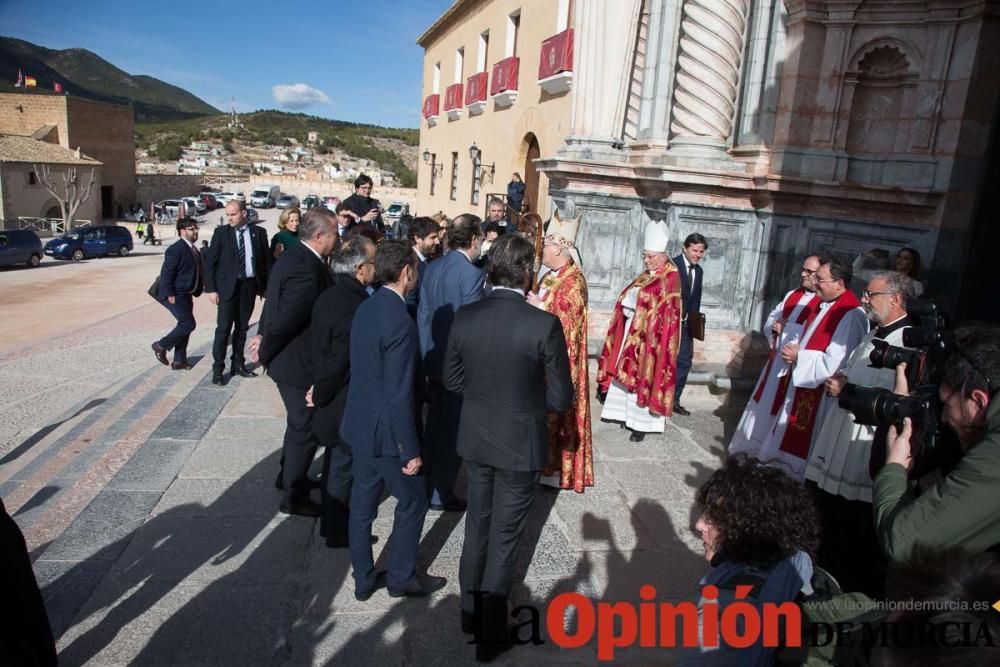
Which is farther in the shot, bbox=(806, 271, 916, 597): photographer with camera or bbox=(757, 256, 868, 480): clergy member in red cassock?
bbox=(757, 256, 868, 480): clergy member in red cassock

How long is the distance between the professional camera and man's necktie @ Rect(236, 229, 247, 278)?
5806 mm

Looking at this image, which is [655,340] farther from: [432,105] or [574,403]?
[432,105]

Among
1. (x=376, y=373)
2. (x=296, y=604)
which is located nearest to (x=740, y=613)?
(x=376, y=373)

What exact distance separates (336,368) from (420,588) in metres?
1.20

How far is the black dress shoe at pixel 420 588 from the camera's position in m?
3.24

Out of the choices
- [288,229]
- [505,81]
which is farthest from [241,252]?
[505,81]

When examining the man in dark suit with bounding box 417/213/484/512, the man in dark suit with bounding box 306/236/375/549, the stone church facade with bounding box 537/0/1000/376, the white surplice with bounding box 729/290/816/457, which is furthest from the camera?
the stone church facade with bounding box 537/0/1000/376

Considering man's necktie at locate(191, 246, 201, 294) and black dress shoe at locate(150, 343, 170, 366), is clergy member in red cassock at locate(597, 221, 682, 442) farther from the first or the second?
black dress shoe at locate(150, 343, 170, 366)

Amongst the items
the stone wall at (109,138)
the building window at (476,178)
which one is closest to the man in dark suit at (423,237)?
the building window at (476,178)

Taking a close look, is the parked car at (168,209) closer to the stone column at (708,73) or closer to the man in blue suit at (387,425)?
the stone column at (708,73)

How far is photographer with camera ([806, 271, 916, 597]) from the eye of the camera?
3371 millimetres

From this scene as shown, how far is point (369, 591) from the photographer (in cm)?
324

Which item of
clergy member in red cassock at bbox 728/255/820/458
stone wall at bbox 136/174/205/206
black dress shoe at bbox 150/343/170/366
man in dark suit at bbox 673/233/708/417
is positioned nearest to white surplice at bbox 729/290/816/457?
clergy member in red cassock at bbox 728/255/820/458

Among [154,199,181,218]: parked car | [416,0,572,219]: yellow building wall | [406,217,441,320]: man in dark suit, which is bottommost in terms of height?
[154,199,181,218]: parked car
